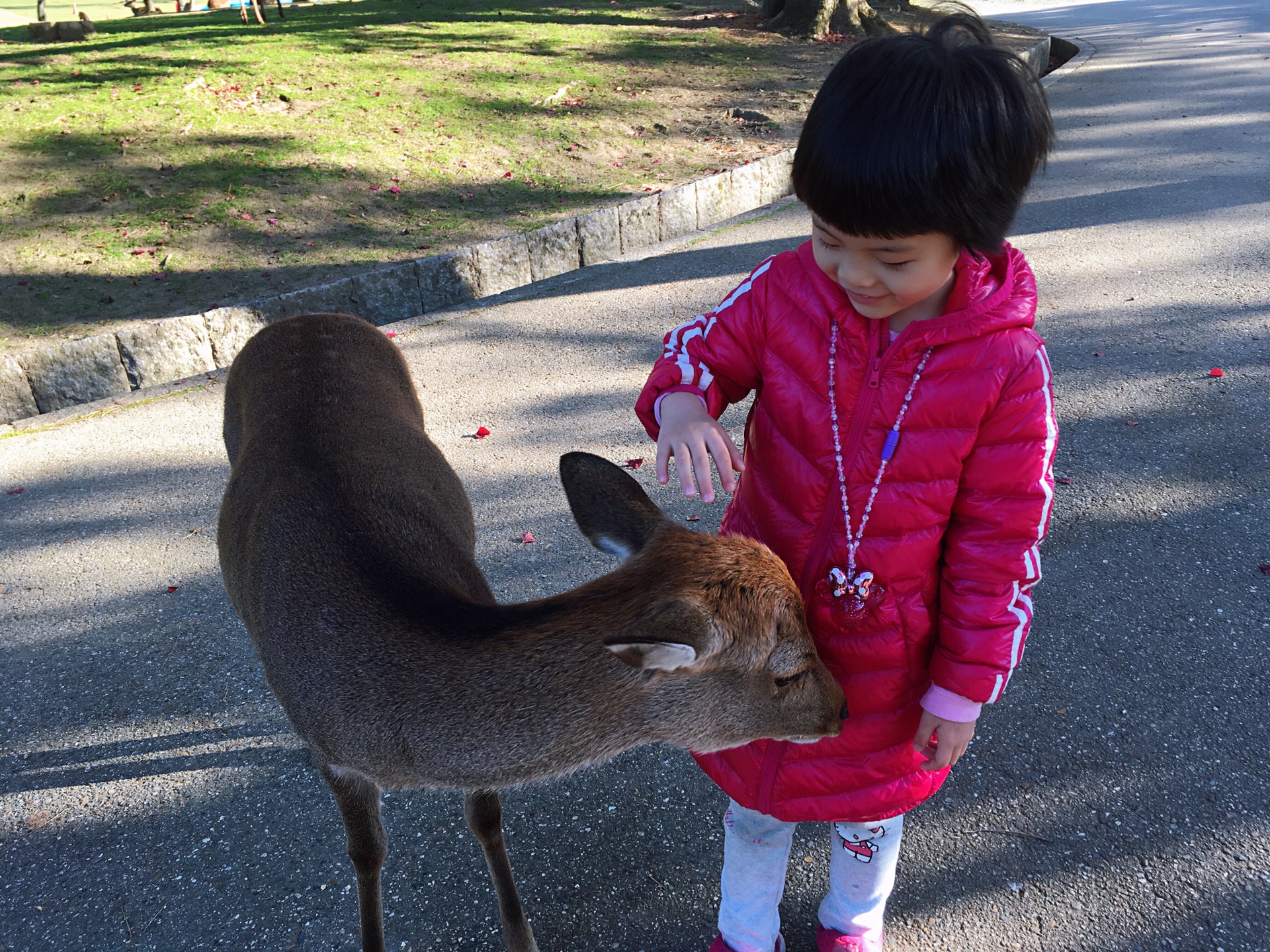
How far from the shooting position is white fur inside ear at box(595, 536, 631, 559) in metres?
2.22

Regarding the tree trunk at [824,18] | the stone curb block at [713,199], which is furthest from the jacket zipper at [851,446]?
the tree trunk at [824,18]

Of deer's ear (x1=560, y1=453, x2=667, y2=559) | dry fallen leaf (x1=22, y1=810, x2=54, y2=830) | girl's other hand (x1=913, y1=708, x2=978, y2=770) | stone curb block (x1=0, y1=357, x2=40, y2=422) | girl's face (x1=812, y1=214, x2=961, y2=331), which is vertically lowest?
dry fallen leaf (x1=22, y1=810, x2=54, y2=830)

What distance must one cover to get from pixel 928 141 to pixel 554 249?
630 centimetres

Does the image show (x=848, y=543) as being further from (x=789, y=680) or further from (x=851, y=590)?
(x=789, y=680)

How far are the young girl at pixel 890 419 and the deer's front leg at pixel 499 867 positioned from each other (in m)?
0.71

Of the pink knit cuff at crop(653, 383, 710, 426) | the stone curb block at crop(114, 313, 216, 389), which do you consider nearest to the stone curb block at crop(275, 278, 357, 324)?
the stone curb block at crop(114, 313, 216, 389)

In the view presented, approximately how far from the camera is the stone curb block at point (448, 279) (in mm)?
7168

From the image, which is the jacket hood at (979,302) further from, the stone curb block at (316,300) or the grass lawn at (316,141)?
the grass lawn at (316,141)

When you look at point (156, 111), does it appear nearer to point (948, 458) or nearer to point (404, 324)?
point (404, 324)

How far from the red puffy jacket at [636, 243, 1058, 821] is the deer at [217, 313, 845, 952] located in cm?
15

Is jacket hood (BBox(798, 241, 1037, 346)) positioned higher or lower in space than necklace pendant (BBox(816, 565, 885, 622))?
higher

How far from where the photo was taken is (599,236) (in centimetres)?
802

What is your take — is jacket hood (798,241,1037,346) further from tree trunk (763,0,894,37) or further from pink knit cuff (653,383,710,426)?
tree trunk (763,0,894,37)

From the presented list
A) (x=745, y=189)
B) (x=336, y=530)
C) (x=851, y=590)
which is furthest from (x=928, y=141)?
(x=745, y=189)
